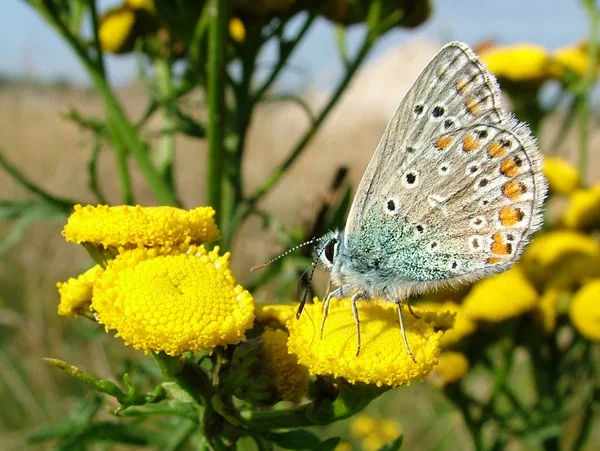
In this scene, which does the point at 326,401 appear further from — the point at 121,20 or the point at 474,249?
the point at 121,20

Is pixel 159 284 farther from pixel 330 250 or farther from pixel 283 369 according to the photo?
pixel 330 250

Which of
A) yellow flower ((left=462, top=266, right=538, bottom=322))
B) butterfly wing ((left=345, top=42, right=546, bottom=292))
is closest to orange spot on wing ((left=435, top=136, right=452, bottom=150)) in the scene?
butterfly wing ((left=345, top=42, right=546, bottom=292))

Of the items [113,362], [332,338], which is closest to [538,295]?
[332,338]

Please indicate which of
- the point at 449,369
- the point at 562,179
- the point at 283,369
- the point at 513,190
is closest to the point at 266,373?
the point at 283,369

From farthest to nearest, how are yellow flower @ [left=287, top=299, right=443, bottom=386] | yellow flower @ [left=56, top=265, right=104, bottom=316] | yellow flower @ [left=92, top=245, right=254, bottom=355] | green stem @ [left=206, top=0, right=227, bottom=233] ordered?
green stem @ [left=206, top=0, right=227, bottom=233], yellow flower @ [left=56, top=265, right=104, bottom=316], yellow flower @ [left=287, top=299, right=443, bottom=386], yellow flower @ [left=92, top=245, right=254, bottom=355]

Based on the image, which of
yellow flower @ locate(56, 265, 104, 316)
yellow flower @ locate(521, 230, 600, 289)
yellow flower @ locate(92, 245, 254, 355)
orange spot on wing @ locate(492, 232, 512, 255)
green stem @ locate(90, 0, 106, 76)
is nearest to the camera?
yellow flower @ locate(92, 245, 254, 355)

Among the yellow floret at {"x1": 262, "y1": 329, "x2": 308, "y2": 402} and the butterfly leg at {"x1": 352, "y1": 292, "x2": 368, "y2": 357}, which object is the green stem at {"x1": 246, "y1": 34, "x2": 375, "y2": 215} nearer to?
the butterfly leg at {"x1": 352, "y1": 292, "x2": 368, "y2": 357}
